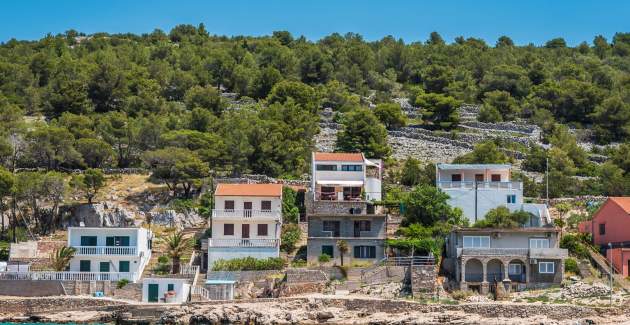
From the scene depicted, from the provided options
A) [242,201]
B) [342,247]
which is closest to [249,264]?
[342,247]

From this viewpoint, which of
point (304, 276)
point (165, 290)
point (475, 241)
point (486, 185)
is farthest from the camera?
point (486, 185)

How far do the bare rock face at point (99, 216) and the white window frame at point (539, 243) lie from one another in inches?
908

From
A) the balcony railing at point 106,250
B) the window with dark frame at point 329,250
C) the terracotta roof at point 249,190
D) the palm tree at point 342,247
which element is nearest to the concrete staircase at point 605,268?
the palm tree at point 342,247

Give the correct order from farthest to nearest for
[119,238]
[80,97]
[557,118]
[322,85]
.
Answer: [322,85] < [557,118] < [80,97] < [119,238]

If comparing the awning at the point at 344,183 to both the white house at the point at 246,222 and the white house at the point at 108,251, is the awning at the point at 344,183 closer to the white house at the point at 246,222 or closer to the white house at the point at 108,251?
the white house at the point at 246,222

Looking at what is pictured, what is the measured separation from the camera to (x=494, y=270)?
58438 millimetres

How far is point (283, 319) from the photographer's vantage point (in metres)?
52.7

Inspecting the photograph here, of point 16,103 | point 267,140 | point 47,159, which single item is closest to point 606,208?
point 267,140

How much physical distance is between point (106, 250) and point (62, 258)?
239cm

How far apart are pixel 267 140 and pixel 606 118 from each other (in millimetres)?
35097

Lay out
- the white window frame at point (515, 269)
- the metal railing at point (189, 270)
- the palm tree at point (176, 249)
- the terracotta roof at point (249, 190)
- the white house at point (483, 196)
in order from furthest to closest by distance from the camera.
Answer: the white house at point (483, 196) < the terracotta roof at point (249, 190) < the palm tree at point (176, 249) < the metal railing at point (189, 270) < the white window frame at point (515, 269)

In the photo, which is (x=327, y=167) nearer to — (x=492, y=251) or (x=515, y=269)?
(x=492, y=251)

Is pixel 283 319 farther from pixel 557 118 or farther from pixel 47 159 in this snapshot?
pixel 557 118

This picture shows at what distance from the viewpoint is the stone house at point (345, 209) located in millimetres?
60906
